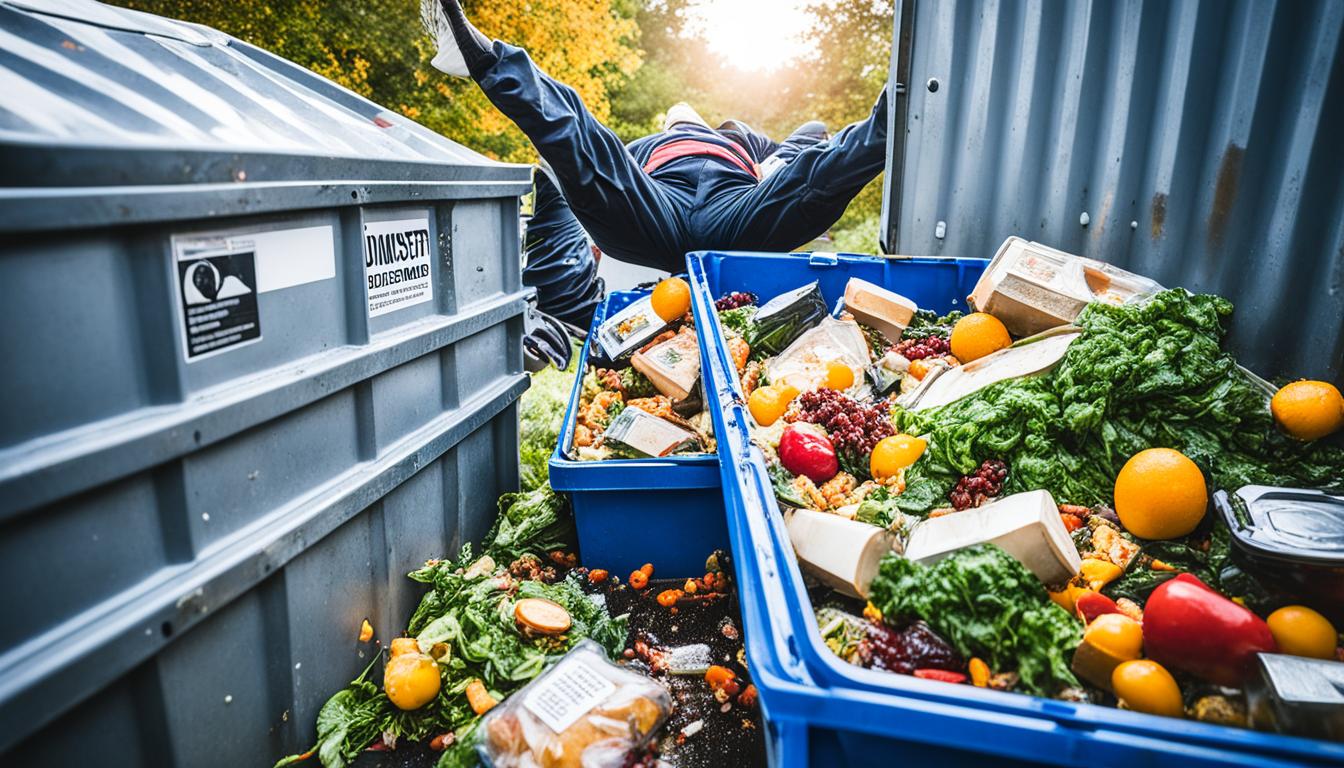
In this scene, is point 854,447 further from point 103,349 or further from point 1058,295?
point 103,349

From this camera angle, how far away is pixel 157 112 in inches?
67.7

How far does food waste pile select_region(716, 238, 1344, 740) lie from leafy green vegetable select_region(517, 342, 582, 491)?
1364 mm

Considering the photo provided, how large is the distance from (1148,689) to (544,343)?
3.44 metres

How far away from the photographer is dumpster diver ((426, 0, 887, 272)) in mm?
4172

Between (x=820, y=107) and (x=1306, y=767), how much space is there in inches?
567

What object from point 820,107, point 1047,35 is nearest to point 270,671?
point 1047,35

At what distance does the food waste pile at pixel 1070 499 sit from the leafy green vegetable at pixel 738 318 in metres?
0.26

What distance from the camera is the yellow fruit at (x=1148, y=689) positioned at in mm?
1312

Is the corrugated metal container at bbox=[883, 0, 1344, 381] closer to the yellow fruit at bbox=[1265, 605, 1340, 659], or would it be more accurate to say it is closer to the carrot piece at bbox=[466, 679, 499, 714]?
the yellow fruit at bbox=[1265, 605, 1340, 659]

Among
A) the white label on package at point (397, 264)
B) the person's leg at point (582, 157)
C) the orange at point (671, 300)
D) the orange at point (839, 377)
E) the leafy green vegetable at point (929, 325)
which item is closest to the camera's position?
the white label on package at point (397, 264)

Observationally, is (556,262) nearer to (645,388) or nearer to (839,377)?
(645,388)

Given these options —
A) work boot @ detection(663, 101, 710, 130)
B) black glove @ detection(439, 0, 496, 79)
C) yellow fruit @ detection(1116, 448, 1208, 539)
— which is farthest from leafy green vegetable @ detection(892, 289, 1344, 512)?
work boot @ detection(663, 101, 710, 130)

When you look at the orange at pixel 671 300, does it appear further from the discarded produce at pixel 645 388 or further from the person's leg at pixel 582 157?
the person's leg at pixel 582 157

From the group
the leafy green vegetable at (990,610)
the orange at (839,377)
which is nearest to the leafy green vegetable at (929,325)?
the orange at (839,377)
